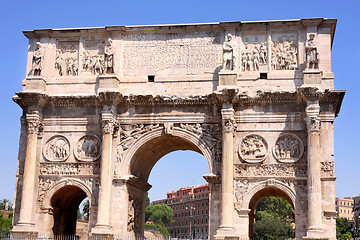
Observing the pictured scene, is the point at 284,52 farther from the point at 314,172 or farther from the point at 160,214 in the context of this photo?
the point at 160,214

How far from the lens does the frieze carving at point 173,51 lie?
1989 cm

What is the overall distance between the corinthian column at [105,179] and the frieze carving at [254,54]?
5.16 meters

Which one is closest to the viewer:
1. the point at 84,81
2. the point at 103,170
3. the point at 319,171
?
the point at 319,171

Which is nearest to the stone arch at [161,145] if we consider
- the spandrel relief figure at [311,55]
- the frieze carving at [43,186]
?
the frieze carving at [43,186]

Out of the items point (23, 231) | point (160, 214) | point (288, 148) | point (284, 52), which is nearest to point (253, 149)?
point (288, 148)

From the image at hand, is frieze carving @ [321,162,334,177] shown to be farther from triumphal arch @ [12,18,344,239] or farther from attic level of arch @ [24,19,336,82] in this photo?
attic level of arch @ [24,19,336,82]

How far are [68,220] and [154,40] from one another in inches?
304

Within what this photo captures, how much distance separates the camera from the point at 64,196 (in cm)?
2072

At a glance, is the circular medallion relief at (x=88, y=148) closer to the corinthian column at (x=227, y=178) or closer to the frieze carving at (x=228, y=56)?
the corinthian column at (x=227, y=178)

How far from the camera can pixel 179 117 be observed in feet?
63.6

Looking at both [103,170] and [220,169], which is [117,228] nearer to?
[103,170]

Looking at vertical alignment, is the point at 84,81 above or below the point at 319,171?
above

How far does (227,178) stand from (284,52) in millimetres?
5061

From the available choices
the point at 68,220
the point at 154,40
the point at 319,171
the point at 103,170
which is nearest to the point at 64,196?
the point at 68,220
